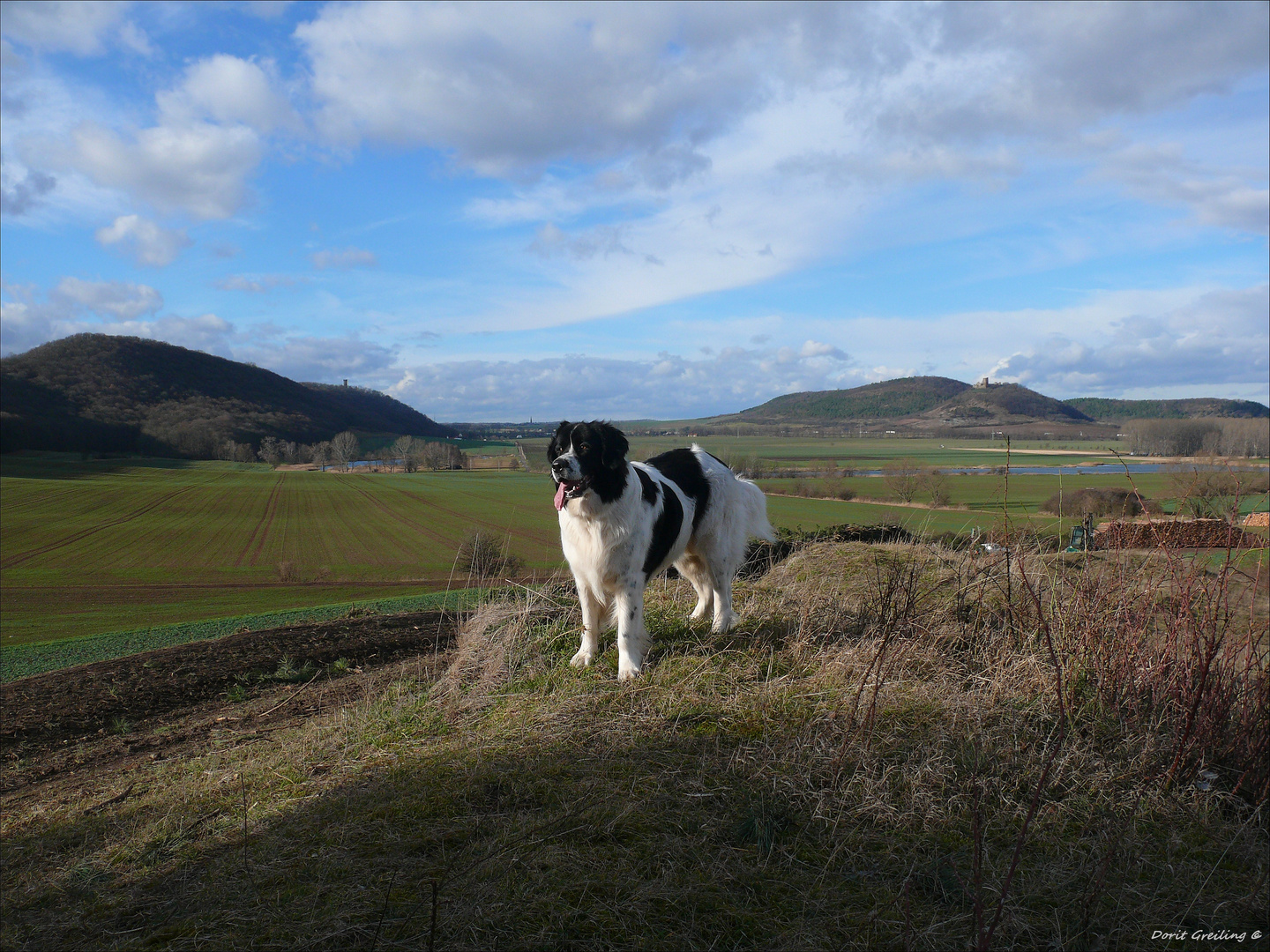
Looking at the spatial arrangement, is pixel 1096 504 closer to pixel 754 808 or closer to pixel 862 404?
pixel 754 808

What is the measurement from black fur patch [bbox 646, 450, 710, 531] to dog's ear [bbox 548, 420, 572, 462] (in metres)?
1.43

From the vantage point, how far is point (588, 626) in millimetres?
6133

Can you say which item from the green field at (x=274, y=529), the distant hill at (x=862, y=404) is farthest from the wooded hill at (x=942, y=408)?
the green field at (x=274, y=529)

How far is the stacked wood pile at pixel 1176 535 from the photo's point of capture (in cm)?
421

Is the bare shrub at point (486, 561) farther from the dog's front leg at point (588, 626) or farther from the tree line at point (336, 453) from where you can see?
the tree line at point (336, 453)

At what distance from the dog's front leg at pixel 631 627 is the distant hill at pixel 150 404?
118645 mm

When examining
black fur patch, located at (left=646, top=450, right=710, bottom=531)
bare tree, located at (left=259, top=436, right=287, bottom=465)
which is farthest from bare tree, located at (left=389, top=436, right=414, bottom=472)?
black fur patch, located at (left=646, top=450, right=710, bottom=531)

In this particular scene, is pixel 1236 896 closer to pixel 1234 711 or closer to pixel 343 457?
pixel 1234 711

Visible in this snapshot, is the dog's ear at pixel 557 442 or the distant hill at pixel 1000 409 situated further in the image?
the distant hill at pixel 1000 409

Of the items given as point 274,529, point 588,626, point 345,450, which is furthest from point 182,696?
point 345,450

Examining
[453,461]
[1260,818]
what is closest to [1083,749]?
[1260,818]

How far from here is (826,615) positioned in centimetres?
654

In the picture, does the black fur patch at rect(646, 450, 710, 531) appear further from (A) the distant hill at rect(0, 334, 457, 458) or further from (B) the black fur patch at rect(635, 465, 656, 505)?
(A) the distant hill at rect(0, 334, 457, 458)

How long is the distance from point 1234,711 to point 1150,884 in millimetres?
1678
